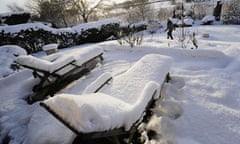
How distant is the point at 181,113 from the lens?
2.74 m

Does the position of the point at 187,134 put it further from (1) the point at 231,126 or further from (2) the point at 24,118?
(2) the point at 24,118

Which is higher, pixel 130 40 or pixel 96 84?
pixel 130 40

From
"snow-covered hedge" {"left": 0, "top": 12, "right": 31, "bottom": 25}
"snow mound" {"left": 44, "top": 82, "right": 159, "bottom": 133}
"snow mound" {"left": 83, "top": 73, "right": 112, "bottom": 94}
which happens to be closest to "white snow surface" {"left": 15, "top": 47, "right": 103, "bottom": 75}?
"snow mound" {"left": 83, "top": 73, "right": 112, "bottom": 94}

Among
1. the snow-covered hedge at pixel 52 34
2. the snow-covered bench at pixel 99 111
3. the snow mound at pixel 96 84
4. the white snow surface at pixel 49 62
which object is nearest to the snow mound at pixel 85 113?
the snow-covered bench at pixel 99 111

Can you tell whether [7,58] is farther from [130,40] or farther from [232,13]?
[232,13]

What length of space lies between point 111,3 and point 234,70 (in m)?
17.0

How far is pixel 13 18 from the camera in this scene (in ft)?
37.3

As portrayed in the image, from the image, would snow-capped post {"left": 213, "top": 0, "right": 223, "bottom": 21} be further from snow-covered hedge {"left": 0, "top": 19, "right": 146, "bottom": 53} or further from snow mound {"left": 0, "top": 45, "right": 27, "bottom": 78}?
snow mound {"left": 0, "top": 45, "right": 27, "bottom": 78}

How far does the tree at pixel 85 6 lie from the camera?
17.0 meters

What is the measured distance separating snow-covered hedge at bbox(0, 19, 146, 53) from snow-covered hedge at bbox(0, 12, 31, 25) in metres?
3.39

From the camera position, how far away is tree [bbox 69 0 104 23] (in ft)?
55.7

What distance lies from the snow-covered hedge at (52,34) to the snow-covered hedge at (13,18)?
339 cm

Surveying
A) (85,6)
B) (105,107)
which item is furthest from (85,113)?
(85,6)

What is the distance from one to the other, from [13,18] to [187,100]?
12076 mm
